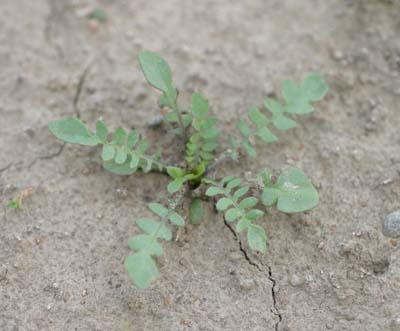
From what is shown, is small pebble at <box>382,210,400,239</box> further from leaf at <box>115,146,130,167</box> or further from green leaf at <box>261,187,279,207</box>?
leaf at <box>115,146,130,167</box>

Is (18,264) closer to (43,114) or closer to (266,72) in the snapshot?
(43,114)

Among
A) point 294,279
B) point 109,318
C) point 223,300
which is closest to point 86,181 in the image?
point 109,318

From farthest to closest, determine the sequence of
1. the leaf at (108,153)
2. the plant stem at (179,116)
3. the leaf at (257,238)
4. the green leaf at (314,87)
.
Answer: the green leaf at (314,87) < the plant stem at (179,116) < the leaf at (108,153) < the leaf at (257,238)

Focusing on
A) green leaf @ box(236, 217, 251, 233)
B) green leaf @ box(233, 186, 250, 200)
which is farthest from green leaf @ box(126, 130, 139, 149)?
green leaf @ box(236, 217, 251, 233)

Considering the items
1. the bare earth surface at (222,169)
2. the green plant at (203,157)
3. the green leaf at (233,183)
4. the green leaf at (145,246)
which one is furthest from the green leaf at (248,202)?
the green leaf at (145,246)

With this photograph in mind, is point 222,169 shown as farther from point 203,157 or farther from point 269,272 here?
point 269,272

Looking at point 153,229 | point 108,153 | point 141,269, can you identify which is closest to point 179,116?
point 108,153

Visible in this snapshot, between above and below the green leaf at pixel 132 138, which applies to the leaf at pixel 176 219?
below

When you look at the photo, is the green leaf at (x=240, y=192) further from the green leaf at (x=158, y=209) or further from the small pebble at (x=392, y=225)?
the small pebble at (x=392, y=225)
